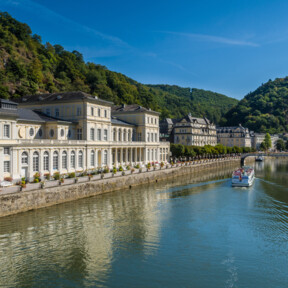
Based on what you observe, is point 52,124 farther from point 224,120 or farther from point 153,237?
point 224,120

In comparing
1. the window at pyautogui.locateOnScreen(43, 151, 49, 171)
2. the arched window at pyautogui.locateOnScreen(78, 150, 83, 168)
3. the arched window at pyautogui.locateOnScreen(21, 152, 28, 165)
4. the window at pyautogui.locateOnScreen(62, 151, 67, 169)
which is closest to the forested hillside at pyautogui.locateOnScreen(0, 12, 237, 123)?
the arched window at pyautogui.locateOnScreen(78, 150, 83, 168)

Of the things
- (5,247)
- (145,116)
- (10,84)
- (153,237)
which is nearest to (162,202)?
(153,237)

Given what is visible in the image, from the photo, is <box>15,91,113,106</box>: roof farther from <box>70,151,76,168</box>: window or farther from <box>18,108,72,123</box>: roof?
<box>70,151,76,168</box>: window

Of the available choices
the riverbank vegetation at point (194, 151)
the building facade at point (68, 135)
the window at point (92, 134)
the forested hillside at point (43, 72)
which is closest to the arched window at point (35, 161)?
the building facade at point (68, 135)

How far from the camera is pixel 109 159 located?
5531cm

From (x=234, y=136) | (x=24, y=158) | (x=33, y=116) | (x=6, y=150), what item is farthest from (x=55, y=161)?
(x=234, y=136)

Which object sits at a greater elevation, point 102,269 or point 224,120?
point 224,120

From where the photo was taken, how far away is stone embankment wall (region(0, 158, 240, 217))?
92.8 feet

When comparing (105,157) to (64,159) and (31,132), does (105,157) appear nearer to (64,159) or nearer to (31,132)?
(64,159)

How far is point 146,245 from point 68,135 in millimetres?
30954

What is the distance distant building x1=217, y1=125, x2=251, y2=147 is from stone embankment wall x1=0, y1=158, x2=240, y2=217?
326ft

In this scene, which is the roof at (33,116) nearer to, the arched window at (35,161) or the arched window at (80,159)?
the arched window at (80,159)

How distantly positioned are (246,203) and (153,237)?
55.9 feet

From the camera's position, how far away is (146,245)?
72.9 ft
